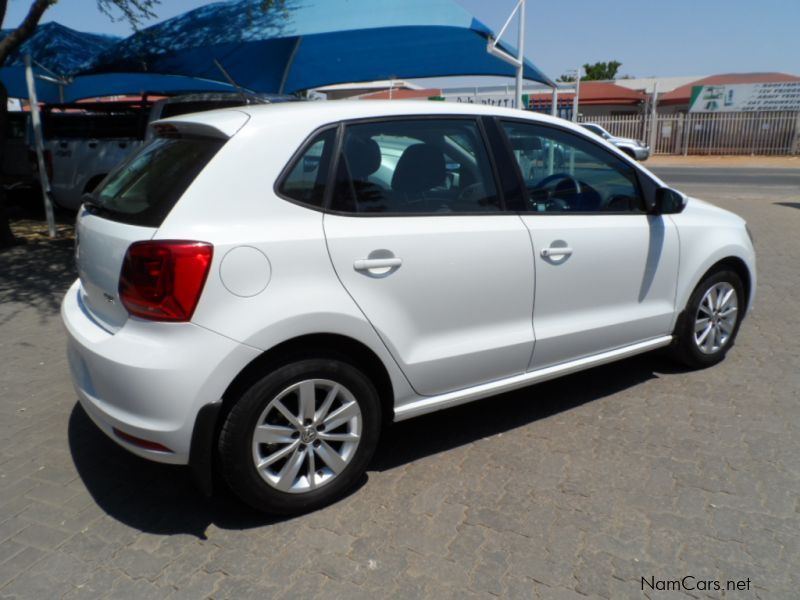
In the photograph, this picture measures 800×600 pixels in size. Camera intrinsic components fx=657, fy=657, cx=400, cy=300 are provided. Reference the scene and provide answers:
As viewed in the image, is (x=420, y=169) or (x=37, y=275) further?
(x=37, y=275)

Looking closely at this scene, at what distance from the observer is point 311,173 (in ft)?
9.42

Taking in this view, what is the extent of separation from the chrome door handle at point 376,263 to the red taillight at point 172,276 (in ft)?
2.07

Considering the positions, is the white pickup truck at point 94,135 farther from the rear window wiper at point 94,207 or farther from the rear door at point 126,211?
the rear door at point 126,211

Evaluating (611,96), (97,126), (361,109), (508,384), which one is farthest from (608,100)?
(361,109)

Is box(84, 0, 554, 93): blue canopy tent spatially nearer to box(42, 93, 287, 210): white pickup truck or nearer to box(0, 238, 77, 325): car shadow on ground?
box(42, 93, 287, 210): white pickup truck

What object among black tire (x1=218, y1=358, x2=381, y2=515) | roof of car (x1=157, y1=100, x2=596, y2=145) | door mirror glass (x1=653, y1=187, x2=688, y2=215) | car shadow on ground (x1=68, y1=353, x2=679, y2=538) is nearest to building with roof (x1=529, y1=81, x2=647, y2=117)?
door mirror glass (x1=653, y1=187, x2=688, y2=215)

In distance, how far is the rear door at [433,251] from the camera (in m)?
2.92

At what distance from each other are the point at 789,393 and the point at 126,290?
3.96 meters

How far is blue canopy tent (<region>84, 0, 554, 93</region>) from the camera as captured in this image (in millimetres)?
9438

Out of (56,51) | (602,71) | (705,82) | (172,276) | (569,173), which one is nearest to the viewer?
(172,276)

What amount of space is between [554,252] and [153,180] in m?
2.00

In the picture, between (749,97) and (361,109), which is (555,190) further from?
(749,97)

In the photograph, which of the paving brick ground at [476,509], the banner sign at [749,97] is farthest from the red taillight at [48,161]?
the banner sign at [749,97]

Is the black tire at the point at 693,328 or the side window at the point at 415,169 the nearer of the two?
the side window at the point at 415,169
